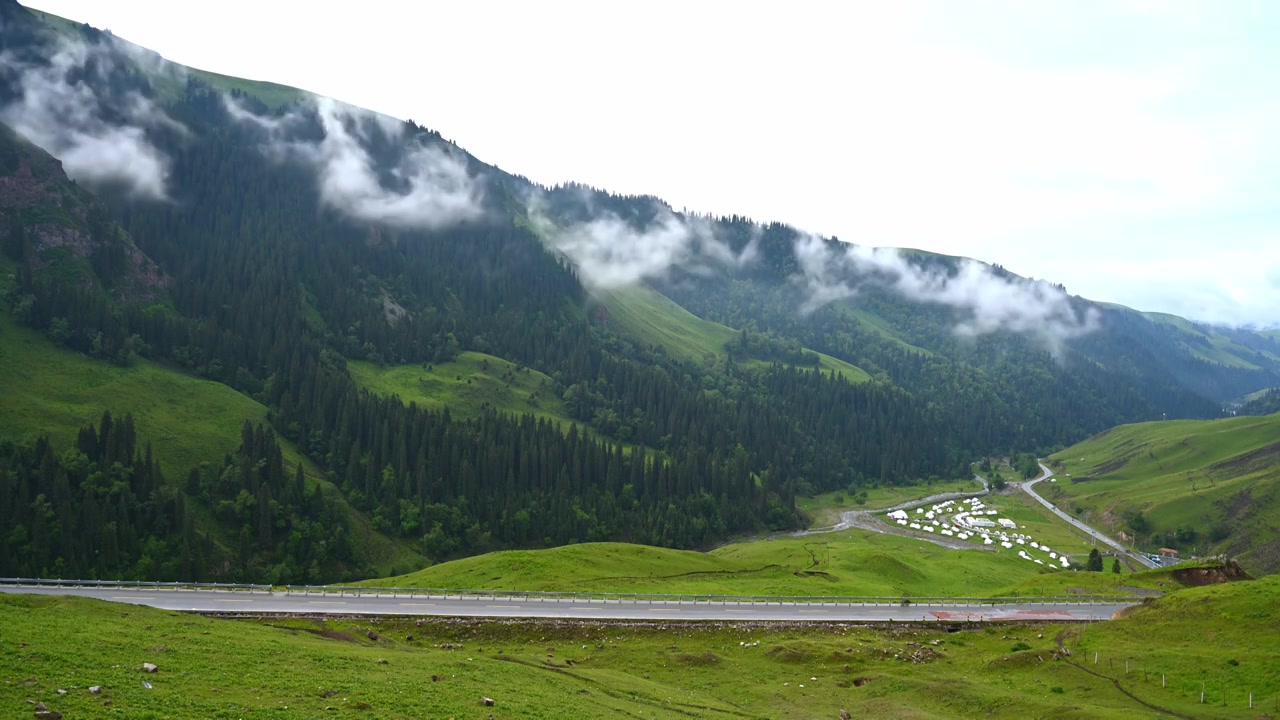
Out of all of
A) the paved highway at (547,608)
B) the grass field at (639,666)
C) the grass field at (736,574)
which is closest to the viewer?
the grass field at (639,666)

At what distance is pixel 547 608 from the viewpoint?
81062mm

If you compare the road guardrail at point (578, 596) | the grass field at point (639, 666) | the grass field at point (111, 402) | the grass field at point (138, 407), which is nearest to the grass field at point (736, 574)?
the road guardrail at point (578, 596)

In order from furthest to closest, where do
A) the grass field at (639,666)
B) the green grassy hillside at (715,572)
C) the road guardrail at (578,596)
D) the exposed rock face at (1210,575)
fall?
1. the green grassy hillside at (715,572)
2. the exposed rock face at (1210,575)
3. the road guardrail at (578,596)
4. the grass field at (639,666)

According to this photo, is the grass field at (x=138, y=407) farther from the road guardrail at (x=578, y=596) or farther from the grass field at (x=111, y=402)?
the road guardrail at (x=578, y=596)

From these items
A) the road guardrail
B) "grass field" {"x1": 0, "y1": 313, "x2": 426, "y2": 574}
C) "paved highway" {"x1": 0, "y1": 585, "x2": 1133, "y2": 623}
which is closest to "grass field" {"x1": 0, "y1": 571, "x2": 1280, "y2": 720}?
"paved highway" {"x1": 0, "y1": 585, "x2": 1133, "y2": 623}

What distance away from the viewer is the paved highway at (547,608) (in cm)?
7606

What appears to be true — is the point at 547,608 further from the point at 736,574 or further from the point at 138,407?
the point at 138,407

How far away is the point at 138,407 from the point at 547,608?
486ft

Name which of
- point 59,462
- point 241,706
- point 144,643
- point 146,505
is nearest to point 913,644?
point 241,706

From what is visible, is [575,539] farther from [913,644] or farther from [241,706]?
[241,706]

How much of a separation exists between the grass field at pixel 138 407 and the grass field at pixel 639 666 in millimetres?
105201

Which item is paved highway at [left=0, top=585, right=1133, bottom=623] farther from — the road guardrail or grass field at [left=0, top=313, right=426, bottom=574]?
grass field at [left=0, top=313, right=426, bottom=574]

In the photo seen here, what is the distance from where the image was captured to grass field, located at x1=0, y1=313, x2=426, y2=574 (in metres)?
155

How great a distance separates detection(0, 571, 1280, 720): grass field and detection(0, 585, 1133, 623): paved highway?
150 inches
